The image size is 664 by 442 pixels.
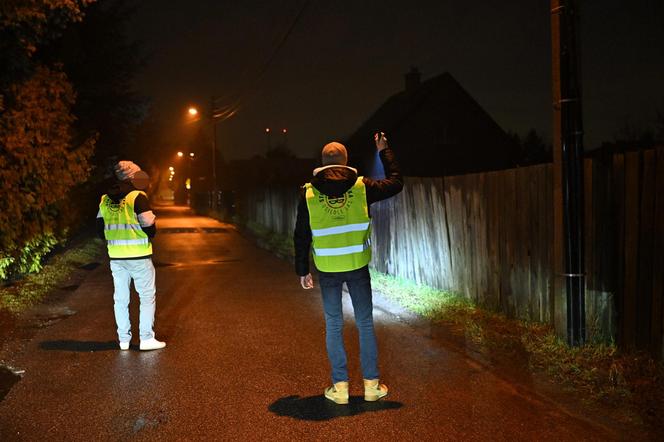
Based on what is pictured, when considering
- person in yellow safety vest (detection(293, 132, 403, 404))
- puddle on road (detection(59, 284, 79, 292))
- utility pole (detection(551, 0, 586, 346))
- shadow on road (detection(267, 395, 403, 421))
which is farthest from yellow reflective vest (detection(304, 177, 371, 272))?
puddle on road (detection(59, 284, 79, 292))

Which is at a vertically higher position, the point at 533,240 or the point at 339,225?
the point at 339,225

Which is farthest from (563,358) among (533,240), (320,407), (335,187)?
(335,187)

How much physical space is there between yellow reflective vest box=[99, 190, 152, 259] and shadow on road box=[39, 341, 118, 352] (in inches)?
37.8

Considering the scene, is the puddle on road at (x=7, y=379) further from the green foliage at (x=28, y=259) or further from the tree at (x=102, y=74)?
the tree at (x=102, y=74)

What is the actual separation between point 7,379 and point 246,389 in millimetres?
2114

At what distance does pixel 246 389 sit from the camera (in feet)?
16.7

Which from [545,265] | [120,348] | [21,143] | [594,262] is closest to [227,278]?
[21,143]

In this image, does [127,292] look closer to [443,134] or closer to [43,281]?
[43,281]

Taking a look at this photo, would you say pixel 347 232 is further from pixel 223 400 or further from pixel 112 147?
pixel 112 147

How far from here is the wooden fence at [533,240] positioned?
5340 millimetres

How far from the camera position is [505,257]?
24.6 ft

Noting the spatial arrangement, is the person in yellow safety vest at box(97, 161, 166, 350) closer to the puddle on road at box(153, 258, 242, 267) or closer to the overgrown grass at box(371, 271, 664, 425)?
the overgrown grass at box(371, 271, 664, 425)

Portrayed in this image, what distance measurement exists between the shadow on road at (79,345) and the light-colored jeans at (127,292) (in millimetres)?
225

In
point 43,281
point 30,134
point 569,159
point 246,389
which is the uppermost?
point 30,134
